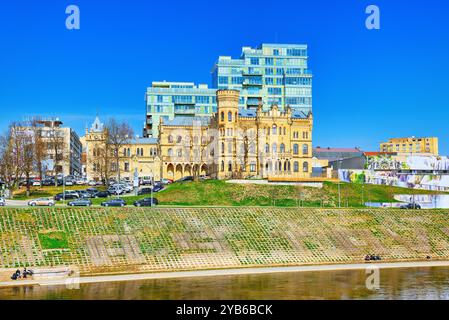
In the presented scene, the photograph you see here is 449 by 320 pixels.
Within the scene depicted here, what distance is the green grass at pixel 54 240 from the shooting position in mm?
62500

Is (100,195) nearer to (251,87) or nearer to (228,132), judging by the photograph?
(228,132)

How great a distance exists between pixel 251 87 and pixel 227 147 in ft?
189

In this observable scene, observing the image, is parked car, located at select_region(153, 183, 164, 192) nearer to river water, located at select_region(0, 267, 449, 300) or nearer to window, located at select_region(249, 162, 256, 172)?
window, located at select_region(249, 162, 256, 172)

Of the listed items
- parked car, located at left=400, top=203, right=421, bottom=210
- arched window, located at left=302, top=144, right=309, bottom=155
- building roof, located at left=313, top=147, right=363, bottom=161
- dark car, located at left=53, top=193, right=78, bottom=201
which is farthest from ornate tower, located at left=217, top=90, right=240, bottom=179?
building roof, located at left=313, top=147, right=363, bottom=161

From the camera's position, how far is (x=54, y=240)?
6362 centimetres

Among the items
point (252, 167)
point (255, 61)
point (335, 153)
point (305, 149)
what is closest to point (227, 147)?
point (252, 167)

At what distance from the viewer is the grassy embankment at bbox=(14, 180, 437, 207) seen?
102 m

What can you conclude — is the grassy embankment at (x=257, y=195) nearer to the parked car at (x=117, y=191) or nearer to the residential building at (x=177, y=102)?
the parked car at (x=117, y=191)

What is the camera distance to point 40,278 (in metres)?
55.0
